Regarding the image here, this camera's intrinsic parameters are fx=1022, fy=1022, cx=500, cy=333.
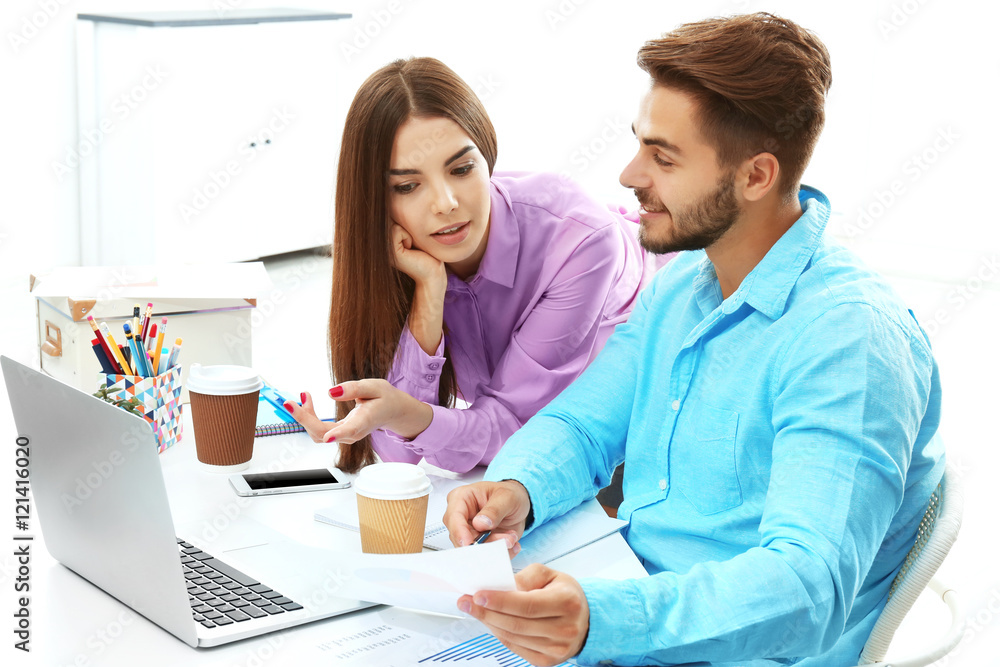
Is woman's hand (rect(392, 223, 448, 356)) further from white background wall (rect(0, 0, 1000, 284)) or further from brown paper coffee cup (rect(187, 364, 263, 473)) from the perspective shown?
white background wall (rect(0, 0, 1000, 284))

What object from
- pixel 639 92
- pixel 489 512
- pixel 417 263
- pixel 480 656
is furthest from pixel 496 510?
pixel 639 92

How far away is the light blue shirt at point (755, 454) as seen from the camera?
972 mm

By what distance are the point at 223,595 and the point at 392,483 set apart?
22 centimetres

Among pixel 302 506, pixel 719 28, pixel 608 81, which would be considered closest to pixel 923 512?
pixel 719 28

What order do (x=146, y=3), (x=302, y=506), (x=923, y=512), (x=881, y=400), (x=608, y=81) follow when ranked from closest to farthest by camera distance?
(x=881, y=400), (x=923, y=512), (x=302, y=506), (x=146, y=3), (x=608, y=81)

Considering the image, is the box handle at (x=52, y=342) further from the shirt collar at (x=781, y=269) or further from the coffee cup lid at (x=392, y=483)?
the shirt collar at (x=781, y=269)

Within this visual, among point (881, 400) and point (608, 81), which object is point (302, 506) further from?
point (608, 81)

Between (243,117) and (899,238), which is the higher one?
(243,117)

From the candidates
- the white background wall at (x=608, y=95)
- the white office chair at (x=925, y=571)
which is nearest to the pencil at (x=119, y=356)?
the white office chair at (x=925, y=571)

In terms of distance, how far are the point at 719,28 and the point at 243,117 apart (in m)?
3.96

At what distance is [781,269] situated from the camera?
1.22 m

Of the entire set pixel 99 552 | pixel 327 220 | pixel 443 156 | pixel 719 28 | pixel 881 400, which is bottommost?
pixel 327 220

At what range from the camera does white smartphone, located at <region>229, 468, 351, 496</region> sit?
4.55 ft

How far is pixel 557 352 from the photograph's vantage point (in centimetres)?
170
